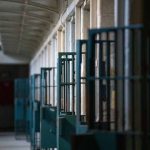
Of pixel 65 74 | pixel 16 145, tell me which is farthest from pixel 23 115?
pixel 65 74

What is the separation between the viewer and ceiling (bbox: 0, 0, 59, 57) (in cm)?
964

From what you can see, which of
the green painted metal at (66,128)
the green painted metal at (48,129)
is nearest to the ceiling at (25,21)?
the green painted metal at (48,129)

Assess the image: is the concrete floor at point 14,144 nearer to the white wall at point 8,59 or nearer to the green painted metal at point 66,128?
the white wall at point 8,59

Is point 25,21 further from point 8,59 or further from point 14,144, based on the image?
point 8,59

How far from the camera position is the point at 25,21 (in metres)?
11.7

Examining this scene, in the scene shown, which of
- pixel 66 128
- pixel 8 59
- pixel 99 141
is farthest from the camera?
pixel 8 59

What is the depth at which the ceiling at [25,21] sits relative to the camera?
31.6 ft

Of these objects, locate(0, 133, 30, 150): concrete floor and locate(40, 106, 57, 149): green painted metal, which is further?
locate(0, 133, 30, 150): concrete floor

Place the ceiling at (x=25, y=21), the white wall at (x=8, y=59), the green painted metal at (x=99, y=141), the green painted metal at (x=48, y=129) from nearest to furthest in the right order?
the green painted metal at (x=99, y=141), the green painted metal at (x=48, y=129), the ceiling at (x=25, y=21), the white wall at (x=8, y=59)

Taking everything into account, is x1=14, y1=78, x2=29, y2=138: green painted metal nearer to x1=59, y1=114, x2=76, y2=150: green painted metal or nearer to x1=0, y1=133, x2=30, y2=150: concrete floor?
x1=0, y1=133, x2=30, y2=150: concrete floor

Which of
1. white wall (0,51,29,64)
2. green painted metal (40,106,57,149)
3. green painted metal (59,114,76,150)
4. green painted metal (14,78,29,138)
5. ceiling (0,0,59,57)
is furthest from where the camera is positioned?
white wall (0,51,29,64)

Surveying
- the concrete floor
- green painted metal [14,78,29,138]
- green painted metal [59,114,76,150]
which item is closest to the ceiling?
green painted metal [14,78,29,138]

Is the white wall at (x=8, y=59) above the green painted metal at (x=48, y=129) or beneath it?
above

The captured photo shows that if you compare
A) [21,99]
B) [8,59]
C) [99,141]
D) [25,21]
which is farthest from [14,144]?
[99,141]
